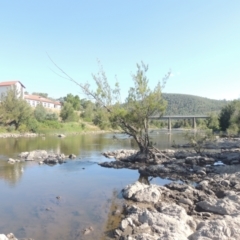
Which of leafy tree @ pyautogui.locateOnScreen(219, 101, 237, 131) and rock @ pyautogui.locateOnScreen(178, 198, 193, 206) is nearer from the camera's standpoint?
rock @ pyautogui.locateOnScreen(178, 198, 193, 206)

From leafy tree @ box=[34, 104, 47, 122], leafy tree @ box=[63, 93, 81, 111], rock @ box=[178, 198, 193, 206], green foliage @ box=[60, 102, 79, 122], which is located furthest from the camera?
leafy tree @ box=[63, 93, 81, 111]

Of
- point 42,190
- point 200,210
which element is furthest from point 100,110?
point 200,210

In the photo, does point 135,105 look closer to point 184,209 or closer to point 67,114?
point 184,209

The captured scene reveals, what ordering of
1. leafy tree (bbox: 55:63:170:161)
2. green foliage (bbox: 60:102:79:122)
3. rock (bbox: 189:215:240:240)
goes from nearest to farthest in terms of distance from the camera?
rock (bbox: 189:215:240:240) → leafy tree (bbox: 55:63:170:161) → green foliage (bbox: 60:102:79:122)

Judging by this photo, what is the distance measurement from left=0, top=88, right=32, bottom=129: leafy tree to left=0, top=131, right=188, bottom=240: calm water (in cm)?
4606

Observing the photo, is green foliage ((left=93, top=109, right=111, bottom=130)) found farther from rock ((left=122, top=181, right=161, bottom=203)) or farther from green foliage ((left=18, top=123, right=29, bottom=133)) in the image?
green foliage ((left=18, top=123, right=29, bottom=133))

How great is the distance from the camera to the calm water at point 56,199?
33.3 ft

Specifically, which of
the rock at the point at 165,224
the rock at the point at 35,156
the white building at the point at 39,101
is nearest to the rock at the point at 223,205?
the rock at the point at 165,224

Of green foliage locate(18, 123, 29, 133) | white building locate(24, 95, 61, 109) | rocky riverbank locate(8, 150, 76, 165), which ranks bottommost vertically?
rocky riverbank locate(8, 150, 76, 165)

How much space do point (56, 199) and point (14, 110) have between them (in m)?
58.0

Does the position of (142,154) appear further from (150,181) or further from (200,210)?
(200,210)

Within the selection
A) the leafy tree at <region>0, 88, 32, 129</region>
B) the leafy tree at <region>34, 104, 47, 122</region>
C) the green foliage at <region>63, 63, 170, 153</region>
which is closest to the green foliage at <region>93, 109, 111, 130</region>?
the green foliage at <region>63, 63, 170, 153</region>

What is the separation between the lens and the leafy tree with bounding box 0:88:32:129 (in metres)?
66.3

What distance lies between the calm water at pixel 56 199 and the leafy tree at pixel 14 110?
151ft
